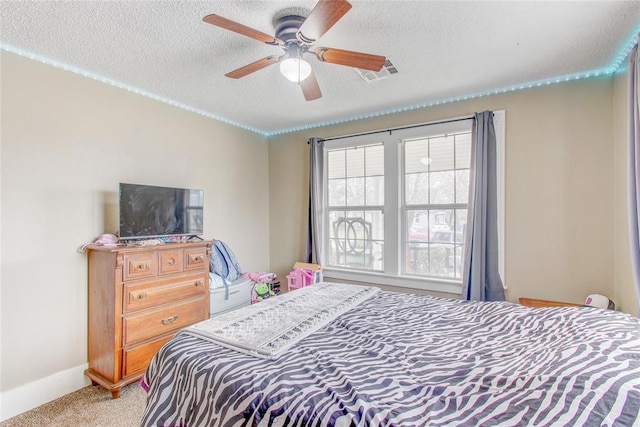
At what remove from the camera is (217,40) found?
2.00 metres

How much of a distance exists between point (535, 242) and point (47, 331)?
407 cm

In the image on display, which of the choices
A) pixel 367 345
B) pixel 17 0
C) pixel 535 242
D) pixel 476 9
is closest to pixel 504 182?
pixel 535 242

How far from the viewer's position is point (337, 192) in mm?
3945

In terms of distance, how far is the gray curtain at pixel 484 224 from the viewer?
281 centimetres

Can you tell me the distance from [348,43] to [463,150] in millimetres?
1737

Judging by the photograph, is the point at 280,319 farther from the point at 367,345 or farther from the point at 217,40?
the point at 217,40

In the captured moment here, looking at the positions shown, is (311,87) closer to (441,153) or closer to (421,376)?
(441,153)

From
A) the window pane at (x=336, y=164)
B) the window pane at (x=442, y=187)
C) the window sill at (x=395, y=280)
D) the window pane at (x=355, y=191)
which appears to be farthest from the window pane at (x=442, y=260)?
the window pane at (x=336, y=164)

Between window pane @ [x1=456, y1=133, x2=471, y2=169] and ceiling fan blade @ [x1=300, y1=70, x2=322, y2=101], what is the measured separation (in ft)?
5.54

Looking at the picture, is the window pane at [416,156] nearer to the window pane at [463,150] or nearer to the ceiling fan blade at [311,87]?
the window pane at [463,150]

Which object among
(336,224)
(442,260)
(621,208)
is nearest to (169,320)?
(336,224)

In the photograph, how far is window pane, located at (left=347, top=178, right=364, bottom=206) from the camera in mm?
3754

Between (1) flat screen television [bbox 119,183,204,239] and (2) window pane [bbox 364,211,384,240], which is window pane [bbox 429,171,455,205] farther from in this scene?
(1) flat screen television [bbox 119,183,204,239]

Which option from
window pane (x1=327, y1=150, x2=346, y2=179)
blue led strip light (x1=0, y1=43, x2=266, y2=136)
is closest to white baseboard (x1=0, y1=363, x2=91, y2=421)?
blue led strip light (x1=0, y1=43, x2=266, y2=136)
